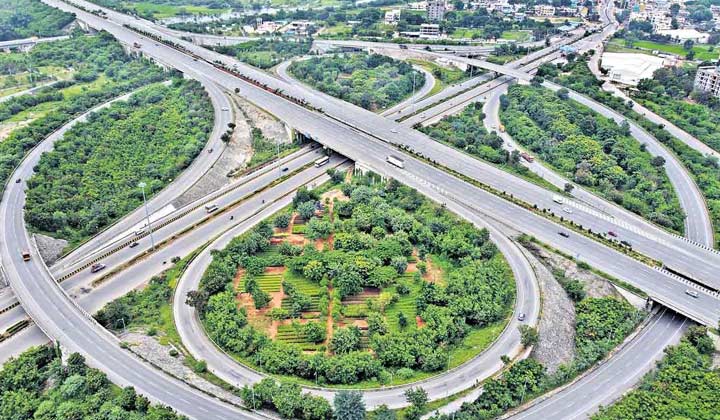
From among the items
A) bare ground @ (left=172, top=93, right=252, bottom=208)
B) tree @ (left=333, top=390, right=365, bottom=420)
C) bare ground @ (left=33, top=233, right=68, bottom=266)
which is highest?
bare ground @ (left=172, top=93, right=252, bottom=208)

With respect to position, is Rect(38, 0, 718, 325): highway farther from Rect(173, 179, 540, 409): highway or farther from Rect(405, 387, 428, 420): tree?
Rect(405, 387, 428, 420): tree

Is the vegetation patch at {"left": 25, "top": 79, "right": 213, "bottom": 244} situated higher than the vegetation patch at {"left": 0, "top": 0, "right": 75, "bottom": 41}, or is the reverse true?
the vegetation patch at {"left": 0, "top": 0, "right": 75, "bottom": 41}

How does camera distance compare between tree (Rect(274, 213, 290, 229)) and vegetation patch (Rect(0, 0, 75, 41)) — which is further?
vegetation patch (Rect(0, 0, 75, 41))

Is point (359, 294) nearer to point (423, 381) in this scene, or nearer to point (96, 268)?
point (423, 381)

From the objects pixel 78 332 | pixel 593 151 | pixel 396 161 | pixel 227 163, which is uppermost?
pixel 396 161

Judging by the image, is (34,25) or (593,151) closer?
(593,151)

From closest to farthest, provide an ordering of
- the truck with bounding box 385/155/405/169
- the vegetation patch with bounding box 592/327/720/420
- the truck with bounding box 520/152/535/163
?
1. the vegetation patch with bounding box 592/327/720/420
2. the truck with bounding box 385/155/405/169
3. the truck with bounding box 520/152/535/163

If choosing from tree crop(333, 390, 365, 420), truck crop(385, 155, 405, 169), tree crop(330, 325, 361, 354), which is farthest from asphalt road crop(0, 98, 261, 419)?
truck crop(385, 155, 405, 169)

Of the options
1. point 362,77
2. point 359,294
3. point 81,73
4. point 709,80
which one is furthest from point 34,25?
point 709,80
